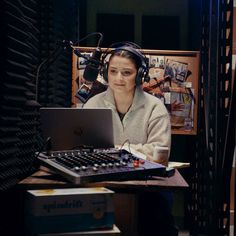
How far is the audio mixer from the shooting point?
1.58m

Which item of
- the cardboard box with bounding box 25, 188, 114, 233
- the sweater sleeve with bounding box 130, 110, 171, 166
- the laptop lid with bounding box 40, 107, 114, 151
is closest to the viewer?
the cardboard box with bounding box 25, 188, 114, 233

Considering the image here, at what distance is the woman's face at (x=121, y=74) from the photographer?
9.44 ft

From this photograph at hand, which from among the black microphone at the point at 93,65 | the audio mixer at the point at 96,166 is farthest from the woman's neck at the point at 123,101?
the audio mixer at the point at 96,166

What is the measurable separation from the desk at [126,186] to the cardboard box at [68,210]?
0.04 meters

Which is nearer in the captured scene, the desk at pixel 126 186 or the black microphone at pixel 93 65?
the desk at pixel 126 186

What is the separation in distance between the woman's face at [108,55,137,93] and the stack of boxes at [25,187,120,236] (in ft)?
4.53

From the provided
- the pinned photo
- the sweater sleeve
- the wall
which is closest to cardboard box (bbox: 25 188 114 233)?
the sweater sleeve

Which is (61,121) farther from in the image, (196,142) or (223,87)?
(196,142)

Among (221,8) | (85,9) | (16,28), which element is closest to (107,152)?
(16,28)

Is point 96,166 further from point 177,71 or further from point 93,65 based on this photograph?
point 177,71

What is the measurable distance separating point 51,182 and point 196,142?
2.33 m

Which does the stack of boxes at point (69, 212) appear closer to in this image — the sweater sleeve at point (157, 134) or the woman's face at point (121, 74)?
the sweater sleeve at point (157, 134)

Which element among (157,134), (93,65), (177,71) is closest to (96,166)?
(93,65)

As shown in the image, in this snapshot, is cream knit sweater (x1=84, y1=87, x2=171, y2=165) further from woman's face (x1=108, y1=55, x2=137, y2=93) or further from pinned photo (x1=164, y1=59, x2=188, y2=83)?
pinned photo (x1=164, y1=59, x2=188, y2=83)
